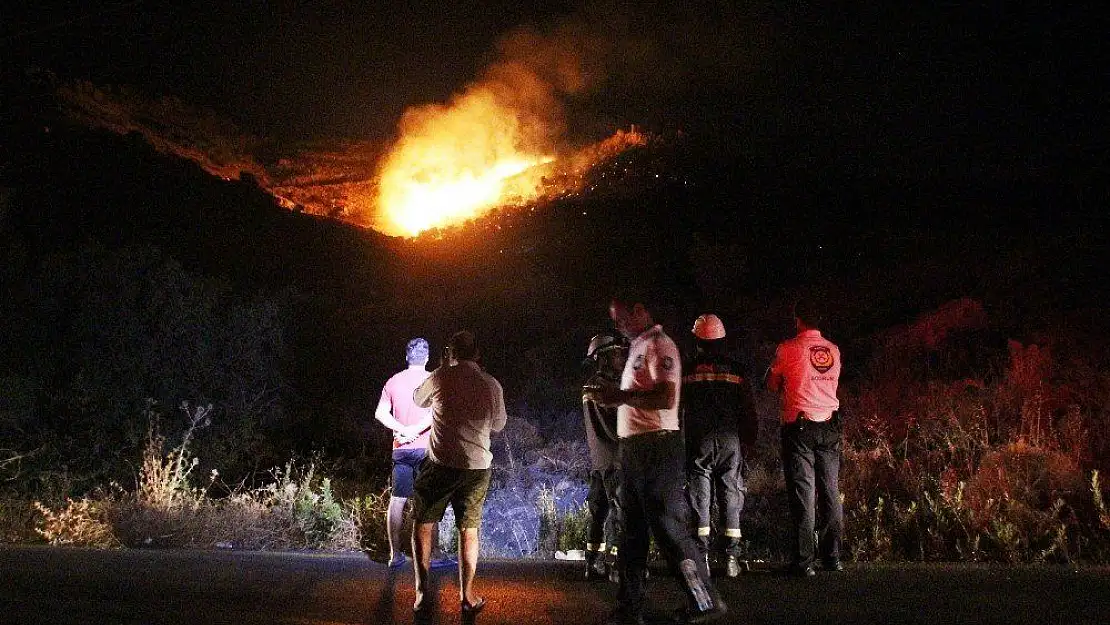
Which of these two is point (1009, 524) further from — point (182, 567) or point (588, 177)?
point (588, 177)

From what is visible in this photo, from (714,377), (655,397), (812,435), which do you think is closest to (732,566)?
(812,435)

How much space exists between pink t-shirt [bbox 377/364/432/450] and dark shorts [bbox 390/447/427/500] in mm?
50

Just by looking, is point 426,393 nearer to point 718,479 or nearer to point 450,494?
point 450,494

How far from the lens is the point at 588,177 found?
3241 centimetres

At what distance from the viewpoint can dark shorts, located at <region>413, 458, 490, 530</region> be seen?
6.25 meters

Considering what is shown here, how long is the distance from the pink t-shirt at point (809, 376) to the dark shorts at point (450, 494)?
2.64 meters

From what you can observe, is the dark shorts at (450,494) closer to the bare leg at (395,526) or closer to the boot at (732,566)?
the bare leg at (395,526)

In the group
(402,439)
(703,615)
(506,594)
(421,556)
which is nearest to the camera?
(703,615)

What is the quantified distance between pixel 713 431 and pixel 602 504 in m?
1.03

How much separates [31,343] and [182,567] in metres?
6.24

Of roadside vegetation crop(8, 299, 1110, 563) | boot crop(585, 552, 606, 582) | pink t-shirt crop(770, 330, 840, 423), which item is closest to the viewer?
boot crop(585, 552, 606, 582)

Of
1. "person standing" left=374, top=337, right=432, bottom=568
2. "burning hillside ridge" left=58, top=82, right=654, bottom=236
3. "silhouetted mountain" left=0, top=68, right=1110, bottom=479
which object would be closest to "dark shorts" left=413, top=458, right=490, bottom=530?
"person standing" left=374, top=337, right=432, bottom=568

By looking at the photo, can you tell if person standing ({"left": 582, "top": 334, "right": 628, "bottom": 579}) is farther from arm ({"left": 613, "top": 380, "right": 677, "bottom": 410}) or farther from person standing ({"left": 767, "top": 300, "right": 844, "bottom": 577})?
person standing ({"left": 767, "top": 300, "right": 844, "bottom": 577})

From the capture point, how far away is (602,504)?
7070mm
